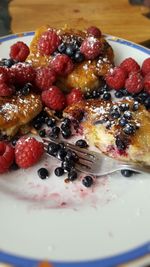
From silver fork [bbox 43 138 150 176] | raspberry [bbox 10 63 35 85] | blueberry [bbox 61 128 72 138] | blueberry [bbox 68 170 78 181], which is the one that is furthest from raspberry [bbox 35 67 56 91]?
blueberry [bbox 68 170 78 181]

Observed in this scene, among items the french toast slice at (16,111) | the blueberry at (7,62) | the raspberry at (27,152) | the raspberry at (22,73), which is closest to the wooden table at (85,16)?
the blueberry at (7,62)

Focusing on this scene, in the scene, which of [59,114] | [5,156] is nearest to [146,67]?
[59,114]

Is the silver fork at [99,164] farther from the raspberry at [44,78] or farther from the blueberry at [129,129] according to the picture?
the raspberry at [44,78]

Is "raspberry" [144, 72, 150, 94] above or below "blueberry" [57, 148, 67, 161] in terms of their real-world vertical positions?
above

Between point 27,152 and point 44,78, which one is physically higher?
point 44,78

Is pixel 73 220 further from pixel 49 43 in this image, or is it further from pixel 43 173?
pixel 49 43

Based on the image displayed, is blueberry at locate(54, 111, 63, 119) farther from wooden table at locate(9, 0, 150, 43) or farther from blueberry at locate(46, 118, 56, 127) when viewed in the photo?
wooden table at locate(9, 0, 150, 43)

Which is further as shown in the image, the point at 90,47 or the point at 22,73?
the point at 90,47
